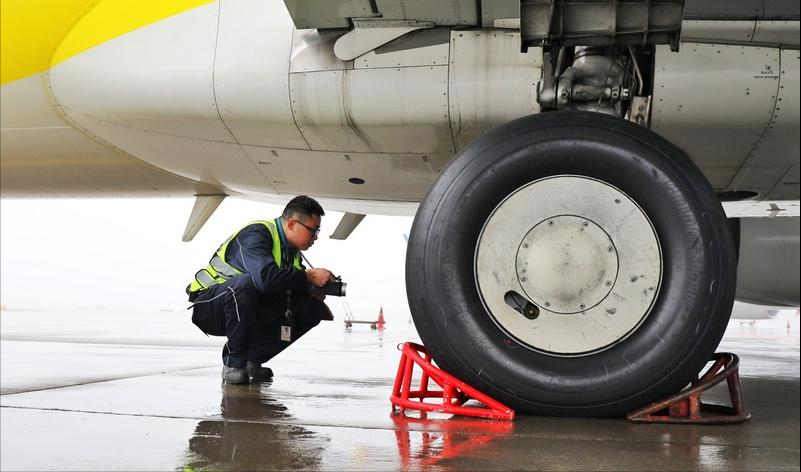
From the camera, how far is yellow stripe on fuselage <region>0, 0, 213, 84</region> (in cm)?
415

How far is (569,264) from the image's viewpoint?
8.16 ft

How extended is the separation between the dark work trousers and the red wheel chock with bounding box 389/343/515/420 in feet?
3.66

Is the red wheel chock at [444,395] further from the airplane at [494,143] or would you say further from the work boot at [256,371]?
the work boot at [256,371]

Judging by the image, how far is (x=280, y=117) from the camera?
157 inches

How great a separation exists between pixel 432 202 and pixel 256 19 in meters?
1.84

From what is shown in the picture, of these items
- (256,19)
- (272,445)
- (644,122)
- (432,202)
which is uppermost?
(256,19)

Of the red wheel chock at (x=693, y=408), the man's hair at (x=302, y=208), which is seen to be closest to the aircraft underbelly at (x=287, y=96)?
the man's hair at (x=302, y=208)

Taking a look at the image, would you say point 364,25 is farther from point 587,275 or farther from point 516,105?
point 587,275

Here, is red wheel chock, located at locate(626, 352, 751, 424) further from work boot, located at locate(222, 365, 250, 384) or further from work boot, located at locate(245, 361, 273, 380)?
work boot, located at locate(245, 361, 273, 380)

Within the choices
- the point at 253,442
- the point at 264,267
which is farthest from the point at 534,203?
the point at 264,267

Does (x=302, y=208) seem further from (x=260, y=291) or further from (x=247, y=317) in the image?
(x=247, y=317)

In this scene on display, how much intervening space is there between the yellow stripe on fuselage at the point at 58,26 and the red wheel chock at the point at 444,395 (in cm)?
238

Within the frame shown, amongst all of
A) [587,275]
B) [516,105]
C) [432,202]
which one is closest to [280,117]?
[516,105]

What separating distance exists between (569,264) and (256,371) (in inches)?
79.7
